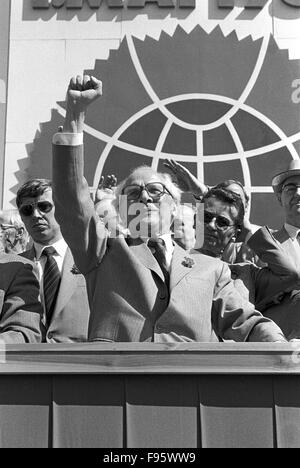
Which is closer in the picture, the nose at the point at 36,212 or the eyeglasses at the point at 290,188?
the nose at the point at 36,212

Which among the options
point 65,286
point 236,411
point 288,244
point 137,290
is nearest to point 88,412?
point 236,411

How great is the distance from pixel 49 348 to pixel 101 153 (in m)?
3.89

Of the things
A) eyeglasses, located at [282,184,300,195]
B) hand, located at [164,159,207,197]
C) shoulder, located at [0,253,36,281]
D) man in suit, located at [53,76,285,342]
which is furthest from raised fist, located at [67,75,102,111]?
hand, located at [164,159,207,197]

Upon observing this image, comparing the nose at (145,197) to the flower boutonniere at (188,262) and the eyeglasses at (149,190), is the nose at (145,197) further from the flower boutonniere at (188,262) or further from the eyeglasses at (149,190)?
the flower boutonniere at (188,262)

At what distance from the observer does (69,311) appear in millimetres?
3508

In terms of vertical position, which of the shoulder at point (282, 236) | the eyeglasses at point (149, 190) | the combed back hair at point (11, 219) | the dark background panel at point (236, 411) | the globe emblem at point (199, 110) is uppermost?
the globe emblem at point (199, 110)

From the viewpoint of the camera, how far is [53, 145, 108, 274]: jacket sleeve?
307 cm

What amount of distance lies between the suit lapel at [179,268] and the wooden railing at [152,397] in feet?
1.84

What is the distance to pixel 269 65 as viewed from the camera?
21.8ft

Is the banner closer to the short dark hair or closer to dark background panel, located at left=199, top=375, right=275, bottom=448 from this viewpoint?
the short dark hair

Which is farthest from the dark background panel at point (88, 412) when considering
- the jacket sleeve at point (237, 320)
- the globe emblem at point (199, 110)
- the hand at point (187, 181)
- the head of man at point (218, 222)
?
the globe emblem at point (199, 110)

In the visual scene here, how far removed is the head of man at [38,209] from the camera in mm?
3861

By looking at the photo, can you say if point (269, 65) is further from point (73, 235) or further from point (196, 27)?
point (73, 235)

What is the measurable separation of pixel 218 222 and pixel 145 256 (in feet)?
2.65
